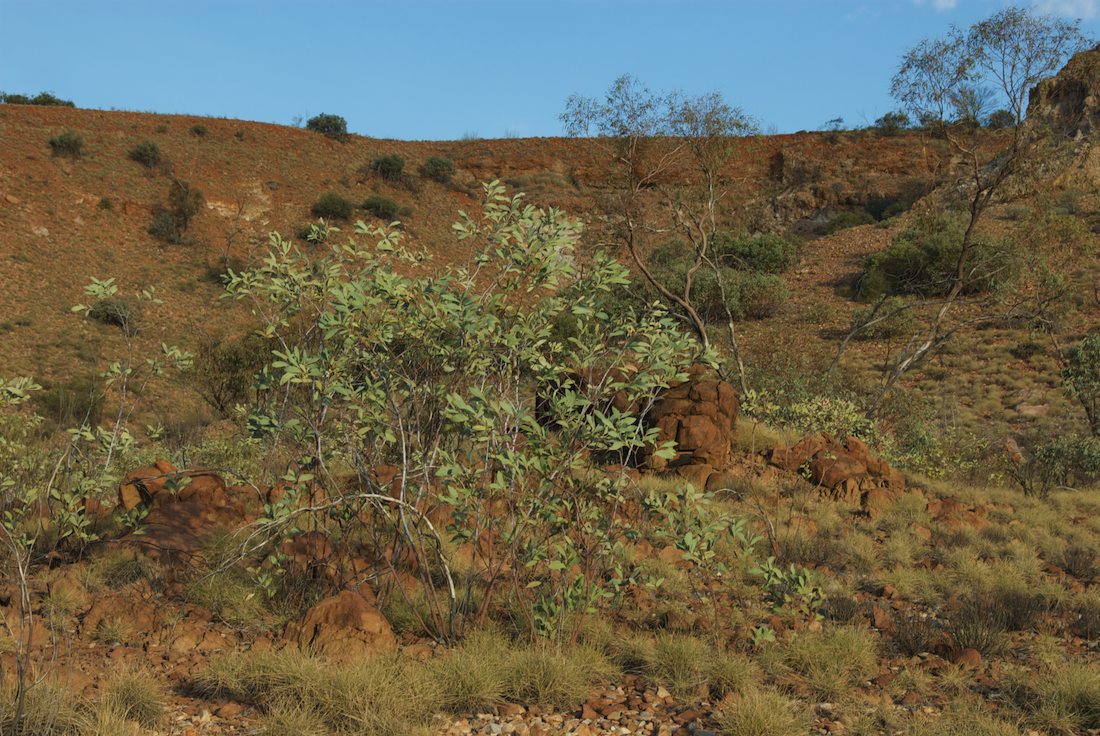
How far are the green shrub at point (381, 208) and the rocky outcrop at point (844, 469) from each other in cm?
2786

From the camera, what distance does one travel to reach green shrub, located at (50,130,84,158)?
31.4 m

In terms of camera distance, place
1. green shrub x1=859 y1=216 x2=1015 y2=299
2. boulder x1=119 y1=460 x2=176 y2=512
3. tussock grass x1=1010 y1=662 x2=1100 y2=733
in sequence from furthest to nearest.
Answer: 1. green shrub x1=859 y1=216 x2=1015 y2=299
2. boulder x1=119 y1=460 x2=176 y2=512
3. tussock grass x1=1010 y1=662 x2=1100 y2=733

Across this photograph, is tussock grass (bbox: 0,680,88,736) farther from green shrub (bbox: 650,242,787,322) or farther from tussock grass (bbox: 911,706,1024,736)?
green shrub (bbox: 650,242,787,322)

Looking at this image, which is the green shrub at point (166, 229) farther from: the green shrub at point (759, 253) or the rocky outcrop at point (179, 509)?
the rocky outcrop at point (179, 509)

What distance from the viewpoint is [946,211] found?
26688mm

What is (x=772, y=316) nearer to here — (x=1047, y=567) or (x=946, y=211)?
(x=946, y=211)

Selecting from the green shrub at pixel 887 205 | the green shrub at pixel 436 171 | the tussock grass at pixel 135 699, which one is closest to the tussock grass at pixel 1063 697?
the tussock grass at pixel 135 699

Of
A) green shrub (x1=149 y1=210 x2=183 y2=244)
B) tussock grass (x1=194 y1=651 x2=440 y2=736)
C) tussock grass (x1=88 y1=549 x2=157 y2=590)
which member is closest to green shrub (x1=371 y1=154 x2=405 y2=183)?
green shrub (x1=149 y1=210 x2=183 y2=244)

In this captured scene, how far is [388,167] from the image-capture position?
39094 millimetres

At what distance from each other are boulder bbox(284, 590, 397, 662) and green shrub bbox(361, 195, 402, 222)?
31.8m

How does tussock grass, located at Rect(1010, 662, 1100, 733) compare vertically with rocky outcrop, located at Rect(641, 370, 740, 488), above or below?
below

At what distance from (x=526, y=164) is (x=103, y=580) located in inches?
1631

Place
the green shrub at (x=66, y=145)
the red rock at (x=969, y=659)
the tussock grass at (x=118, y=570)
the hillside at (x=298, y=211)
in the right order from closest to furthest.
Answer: the red rock at (x=969, y=659), the tussock grass at (x=118, y=570), the hillside at (x=298, y=211), the green shrub at (x=66, y=145)

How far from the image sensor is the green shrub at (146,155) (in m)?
33.2
